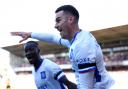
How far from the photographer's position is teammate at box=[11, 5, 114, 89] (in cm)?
281

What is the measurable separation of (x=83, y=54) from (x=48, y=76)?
232 centimetres

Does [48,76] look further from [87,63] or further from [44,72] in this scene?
[87,63]

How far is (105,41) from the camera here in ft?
73.5

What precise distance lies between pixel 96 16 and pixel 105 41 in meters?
1.54

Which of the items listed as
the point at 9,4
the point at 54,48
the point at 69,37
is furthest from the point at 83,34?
the point at 9,4

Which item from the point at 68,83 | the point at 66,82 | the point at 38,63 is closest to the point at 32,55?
the point at 38,63

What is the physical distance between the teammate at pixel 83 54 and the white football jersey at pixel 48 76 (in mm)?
1970

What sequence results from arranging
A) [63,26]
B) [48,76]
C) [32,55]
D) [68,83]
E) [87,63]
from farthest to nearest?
[32,55]
[48,76]
[68,83]
[63,26]
[87,63]

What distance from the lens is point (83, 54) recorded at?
9.21ft

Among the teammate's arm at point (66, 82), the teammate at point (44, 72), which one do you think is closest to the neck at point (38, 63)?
the teammate at point (44, 72)

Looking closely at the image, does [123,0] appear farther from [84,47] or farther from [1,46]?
[84,47]

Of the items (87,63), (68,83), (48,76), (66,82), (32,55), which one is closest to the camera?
(87,63)

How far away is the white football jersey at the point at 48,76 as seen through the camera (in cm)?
500

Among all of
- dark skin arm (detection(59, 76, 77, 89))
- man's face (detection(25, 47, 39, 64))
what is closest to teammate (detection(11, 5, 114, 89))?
dark skin arm (detection(59, 76, 77, 89))
